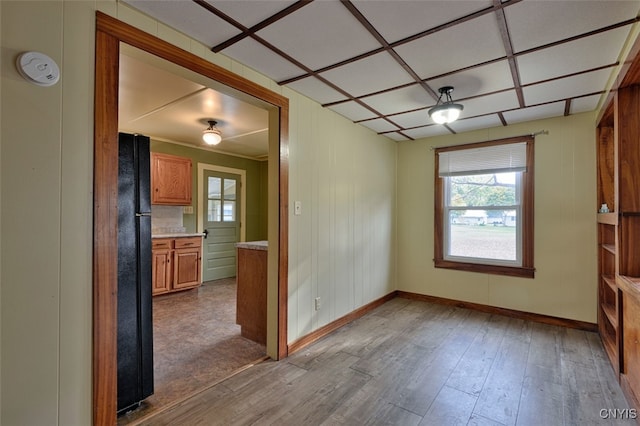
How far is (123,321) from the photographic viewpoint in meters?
1.86

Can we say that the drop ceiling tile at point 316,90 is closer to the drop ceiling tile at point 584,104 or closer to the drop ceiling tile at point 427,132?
the drop ceiling tile at point 427,132

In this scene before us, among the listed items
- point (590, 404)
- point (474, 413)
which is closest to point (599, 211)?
point (590, 404)

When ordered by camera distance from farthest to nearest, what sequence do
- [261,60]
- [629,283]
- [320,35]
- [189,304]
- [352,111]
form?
[189,304], [352,111], [261,60], [629,283], [320,35]

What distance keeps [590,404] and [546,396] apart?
242mm

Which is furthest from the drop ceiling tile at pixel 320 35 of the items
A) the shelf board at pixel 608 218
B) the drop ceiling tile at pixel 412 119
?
the shelf board at pixel 608 218

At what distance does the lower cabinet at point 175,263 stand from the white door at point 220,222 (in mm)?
660

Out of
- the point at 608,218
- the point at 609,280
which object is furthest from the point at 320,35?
the point at 609,280

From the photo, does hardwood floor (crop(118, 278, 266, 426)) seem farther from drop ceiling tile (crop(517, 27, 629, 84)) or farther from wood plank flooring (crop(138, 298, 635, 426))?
drop ceiling tile (crop(517, 27, 629, 84))

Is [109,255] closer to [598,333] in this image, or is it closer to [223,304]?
[223,304]

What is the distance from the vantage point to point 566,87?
2.64 metres

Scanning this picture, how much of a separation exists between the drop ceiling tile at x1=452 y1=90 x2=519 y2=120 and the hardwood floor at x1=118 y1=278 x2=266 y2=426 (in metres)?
3.19

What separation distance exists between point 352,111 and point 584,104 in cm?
235

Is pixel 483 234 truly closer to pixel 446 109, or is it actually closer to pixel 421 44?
pixel 446 109

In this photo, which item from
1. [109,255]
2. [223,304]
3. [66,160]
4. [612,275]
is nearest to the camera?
[66,160]
